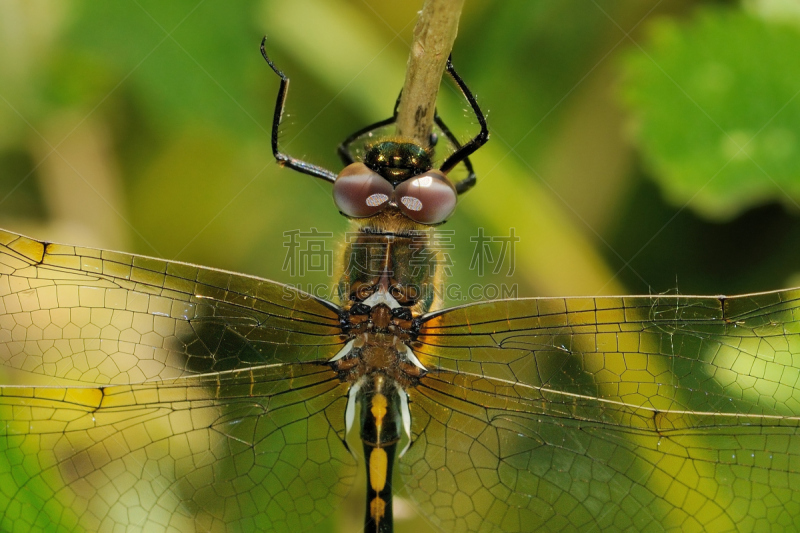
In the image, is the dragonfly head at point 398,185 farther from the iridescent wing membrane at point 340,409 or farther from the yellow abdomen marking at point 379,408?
the yellow abdomen marking at point 379,408

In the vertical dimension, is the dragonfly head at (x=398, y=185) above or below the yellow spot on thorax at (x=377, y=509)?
above

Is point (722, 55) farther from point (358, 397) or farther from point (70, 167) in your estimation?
point (70, 167)

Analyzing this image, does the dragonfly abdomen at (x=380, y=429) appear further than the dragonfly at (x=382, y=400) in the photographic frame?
Yes

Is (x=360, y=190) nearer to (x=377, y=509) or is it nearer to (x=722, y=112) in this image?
(x=377, y=509)

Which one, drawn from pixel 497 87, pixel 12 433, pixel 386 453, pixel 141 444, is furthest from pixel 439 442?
pixel 497 87

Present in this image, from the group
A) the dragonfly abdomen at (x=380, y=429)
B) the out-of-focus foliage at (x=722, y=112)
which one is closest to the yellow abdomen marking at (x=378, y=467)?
the dragonfly abdomen at (x=380, y=429)

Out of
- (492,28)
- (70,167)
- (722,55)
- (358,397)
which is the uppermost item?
(492,28)
